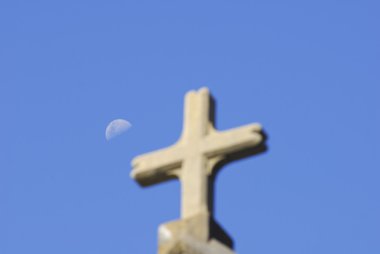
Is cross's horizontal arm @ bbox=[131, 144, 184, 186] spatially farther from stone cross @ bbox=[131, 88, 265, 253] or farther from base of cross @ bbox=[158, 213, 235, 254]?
base of cross @ bbox=[158, 213, 235, 254]

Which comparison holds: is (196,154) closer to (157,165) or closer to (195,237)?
(157,165)

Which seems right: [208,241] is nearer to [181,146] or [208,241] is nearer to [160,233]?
[160,233]

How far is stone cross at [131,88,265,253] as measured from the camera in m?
9.19

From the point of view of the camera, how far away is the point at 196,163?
9688mm

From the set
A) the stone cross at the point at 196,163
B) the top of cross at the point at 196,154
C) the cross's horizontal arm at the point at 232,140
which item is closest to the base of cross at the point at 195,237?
the stone cross at the point at 196,163

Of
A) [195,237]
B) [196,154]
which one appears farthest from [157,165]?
[195,237]

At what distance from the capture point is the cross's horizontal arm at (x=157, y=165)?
9844mm

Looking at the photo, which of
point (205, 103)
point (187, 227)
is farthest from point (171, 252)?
point (205, 103)

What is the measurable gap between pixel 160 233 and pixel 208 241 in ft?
1.44

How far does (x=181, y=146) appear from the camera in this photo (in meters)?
9.90

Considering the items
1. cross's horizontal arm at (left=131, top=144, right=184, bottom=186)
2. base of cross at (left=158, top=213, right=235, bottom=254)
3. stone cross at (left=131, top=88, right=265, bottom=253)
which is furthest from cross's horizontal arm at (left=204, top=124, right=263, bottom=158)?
base of cross at (left=158, top=213, right=235, bottom=254)

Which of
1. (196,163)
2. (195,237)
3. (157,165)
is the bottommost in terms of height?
(195,237)

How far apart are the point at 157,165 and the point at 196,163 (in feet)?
1.22

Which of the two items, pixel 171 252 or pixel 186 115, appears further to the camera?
pixel 186 115
